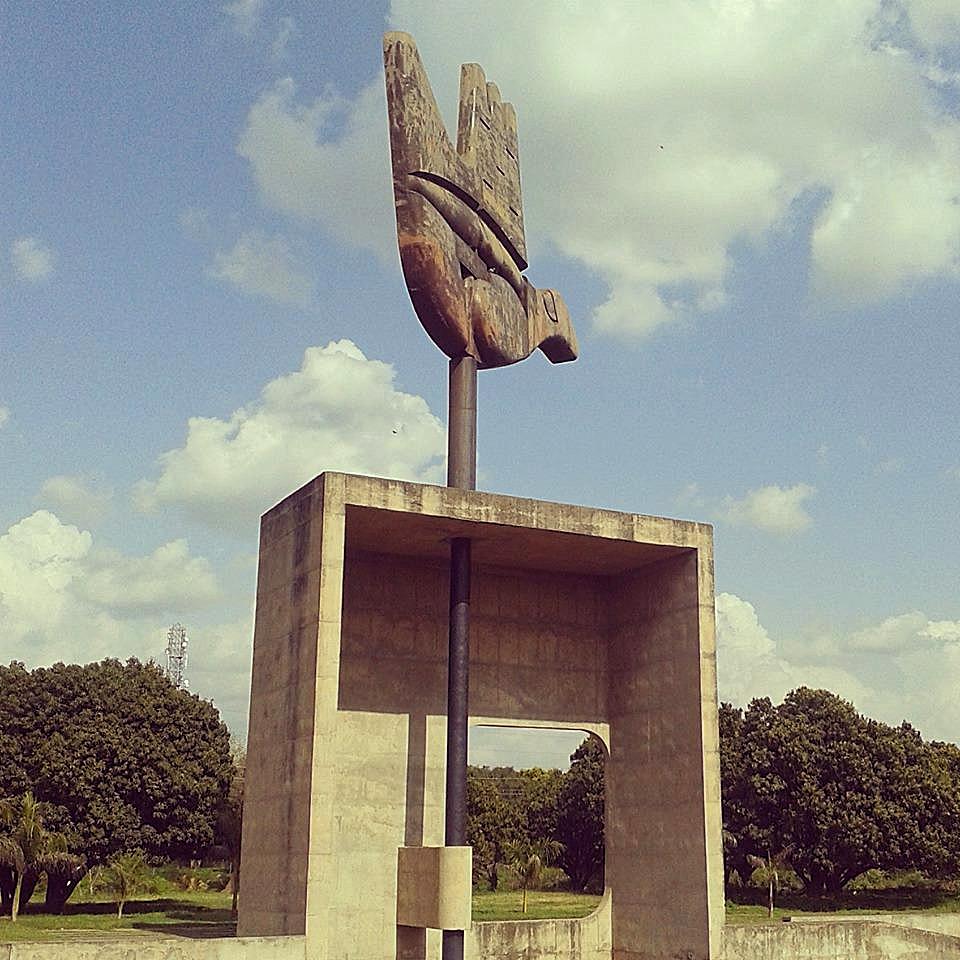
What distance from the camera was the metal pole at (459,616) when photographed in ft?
53.4

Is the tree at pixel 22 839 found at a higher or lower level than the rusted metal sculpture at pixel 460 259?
lower

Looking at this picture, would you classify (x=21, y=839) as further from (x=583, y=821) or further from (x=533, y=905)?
(x=583, y=821)

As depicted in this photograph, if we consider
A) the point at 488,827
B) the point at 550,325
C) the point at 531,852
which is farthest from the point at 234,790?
the point at 550,325

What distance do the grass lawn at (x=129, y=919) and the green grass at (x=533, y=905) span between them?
8257 mm

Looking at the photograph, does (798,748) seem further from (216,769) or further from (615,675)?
(615,675)

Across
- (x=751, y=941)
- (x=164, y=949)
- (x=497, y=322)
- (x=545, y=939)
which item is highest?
(x=497, y=322)

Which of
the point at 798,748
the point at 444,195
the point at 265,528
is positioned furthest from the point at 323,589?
the point at 798,748

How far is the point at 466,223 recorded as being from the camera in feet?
60.2

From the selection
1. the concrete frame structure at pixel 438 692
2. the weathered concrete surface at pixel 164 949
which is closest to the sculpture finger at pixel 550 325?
the concrete frame structure at pixel 438 692

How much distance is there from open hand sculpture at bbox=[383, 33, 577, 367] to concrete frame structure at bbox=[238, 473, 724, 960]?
2927 mm

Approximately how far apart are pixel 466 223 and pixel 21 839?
75.6ft

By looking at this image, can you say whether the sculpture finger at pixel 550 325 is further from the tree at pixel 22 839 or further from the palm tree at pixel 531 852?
the palm tree at pixel 531 852

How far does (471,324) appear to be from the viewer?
60.3 ft

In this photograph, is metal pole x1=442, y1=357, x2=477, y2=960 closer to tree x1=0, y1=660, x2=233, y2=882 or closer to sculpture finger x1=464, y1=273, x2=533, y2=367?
sculpture finger x1=464, y1=273, x2=533, y2=367
